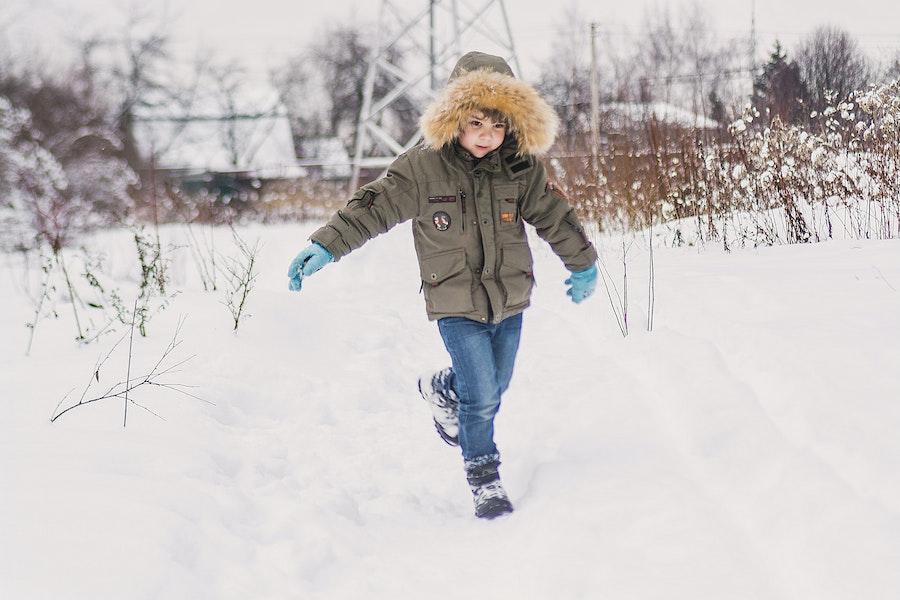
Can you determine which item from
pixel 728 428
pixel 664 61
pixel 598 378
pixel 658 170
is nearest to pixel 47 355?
pixel 598 378

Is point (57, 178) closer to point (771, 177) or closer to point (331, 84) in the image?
point (771, 177)

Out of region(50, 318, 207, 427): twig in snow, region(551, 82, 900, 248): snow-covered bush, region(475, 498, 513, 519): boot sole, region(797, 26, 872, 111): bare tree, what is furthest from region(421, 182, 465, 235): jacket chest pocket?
region(797, 26, 872, 111): bare tree

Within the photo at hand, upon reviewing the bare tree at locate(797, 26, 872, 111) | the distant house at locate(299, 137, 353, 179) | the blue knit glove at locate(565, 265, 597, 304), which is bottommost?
the blue knit glove at locate(565, 265, 597, 304)

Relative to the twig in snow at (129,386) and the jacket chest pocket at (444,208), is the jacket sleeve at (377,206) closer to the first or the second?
the jacket chest pocket at (444,208)

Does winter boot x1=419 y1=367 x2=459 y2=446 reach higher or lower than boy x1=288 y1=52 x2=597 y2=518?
lower

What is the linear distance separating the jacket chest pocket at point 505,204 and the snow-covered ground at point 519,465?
3.17 feet

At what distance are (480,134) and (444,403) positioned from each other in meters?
1.07

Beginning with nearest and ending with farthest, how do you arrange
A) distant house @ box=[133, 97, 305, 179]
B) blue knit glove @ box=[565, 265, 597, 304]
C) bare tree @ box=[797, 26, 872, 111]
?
1. blue knit glove @ box=[565, 265, 597, 304]
2. bare tree @ box=[797, 26, 872, 111]
3. distant house @ box=[133, 97, 305, 179]

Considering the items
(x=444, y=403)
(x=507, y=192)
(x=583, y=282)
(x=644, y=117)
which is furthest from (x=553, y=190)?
(x=644, y=117)

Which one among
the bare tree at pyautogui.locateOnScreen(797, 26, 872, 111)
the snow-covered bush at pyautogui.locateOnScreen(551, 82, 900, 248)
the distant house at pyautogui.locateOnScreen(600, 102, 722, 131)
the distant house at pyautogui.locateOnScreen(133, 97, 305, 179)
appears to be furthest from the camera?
the distant house at pyautogui.locateOnScreen(133, 97, 305, 179)

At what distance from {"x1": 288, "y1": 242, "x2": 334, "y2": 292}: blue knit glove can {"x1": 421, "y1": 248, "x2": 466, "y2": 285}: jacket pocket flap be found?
37cm

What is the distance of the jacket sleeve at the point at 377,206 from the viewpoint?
2.47 metres

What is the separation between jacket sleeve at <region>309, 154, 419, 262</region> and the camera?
8.11 ft

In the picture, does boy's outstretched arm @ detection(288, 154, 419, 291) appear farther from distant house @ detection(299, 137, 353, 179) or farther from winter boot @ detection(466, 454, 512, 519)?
distant house @ detection(299, 137, 353, 179)
